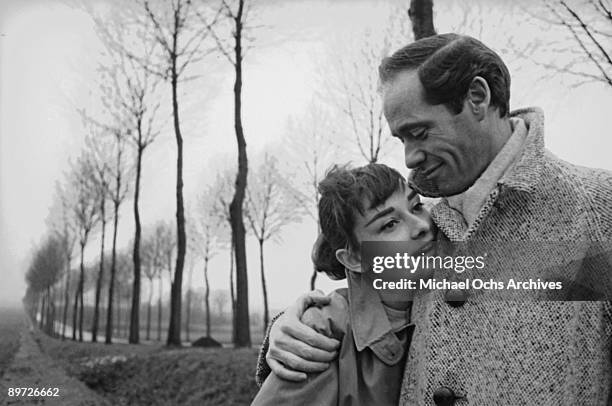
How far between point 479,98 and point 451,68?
0.10 m

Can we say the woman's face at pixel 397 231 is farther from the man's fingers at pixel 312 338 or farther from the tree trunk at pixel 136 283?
the tree trunk at pixel 136 283

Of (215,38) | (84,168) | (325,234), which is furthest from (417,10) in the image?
(84,168)

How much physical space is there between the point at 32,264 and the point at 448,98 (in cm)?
3964

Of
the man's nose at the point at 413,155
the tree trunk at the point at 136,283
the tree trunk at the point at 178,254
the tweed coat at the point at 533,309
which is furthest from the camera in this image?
the tree trunk at the point at 136,283

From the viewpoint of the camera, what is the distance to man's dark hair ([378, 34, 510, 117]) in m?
Answer: 1.38

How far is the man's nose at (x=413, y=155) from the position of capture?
144cm

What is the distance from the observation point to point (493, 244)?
134cm

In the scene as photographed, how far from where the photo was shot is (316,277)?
1625cm

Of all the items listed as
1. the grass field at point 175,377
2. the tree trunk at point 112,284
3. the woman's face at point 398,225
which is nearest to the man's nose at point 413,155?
the woman's face at point 398,225

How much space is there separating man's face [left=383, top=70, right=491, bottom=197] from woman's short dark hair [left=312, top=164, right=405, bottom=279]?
0.35 feet

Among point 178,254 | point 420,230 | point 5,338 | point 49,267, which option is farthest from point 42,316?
point 420,230

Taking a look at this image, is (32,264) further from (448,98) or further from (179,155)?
(448,98)

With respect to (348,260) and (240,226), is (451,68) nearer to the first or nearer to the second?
(348,260)

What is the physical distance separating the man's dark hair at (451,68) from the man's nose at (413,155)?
0.12 m
